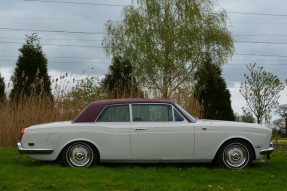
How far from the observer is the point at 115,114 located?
1041 centimetres

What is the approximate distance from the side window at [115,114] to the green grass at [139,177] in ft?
3.11

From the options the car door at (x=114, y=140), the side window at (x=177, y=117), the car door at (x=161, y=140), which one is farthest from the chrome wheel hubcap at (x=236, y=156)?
the car door at (x=114, y=140)

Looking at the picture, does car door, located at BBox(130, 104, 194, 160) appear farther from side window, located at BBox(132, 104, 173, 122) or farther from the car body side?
side window, located at BBox(132, 104, 173, 122)

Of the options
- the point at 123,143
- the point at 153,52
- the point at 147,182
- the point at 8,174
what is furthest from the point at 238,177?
the point at 153,52

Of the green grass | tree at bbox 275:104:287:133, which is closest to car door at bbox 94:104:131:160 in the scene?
the green grass

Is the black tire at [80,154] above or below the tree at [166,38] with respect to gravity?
below

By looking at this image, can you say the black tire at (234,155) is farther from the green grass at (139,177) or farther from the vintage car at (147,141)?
the green grass at (139,177)

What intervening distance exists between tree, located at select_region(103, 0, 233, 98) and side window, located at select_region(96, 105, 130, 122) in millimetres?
24602

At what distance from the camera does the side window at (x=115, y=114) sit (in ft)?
33.9

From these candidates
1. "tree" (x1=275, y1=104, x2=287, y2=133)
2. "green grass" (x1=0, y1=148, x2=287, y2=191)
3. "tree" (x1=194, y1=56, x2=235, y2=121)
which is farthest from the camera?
"tree" (x1=275, y1=104, x2=287, y2=133)

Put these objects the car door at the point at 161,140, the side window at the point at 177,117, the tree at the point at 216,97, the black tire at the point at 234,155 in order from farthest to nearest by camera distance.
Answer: the tree at the point at 216,97 < the side window at the point at 177,117 < the black tire at the point at 234,155 < the car door at the point at 161,140

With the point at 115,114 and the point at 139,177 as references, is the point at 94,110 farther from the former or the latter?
the point at 139,177

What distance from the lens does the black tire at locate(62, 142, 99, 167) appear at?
33.3 ft

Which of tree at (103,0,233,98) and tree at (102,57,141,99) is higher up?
tree at (103,0,233,98)
